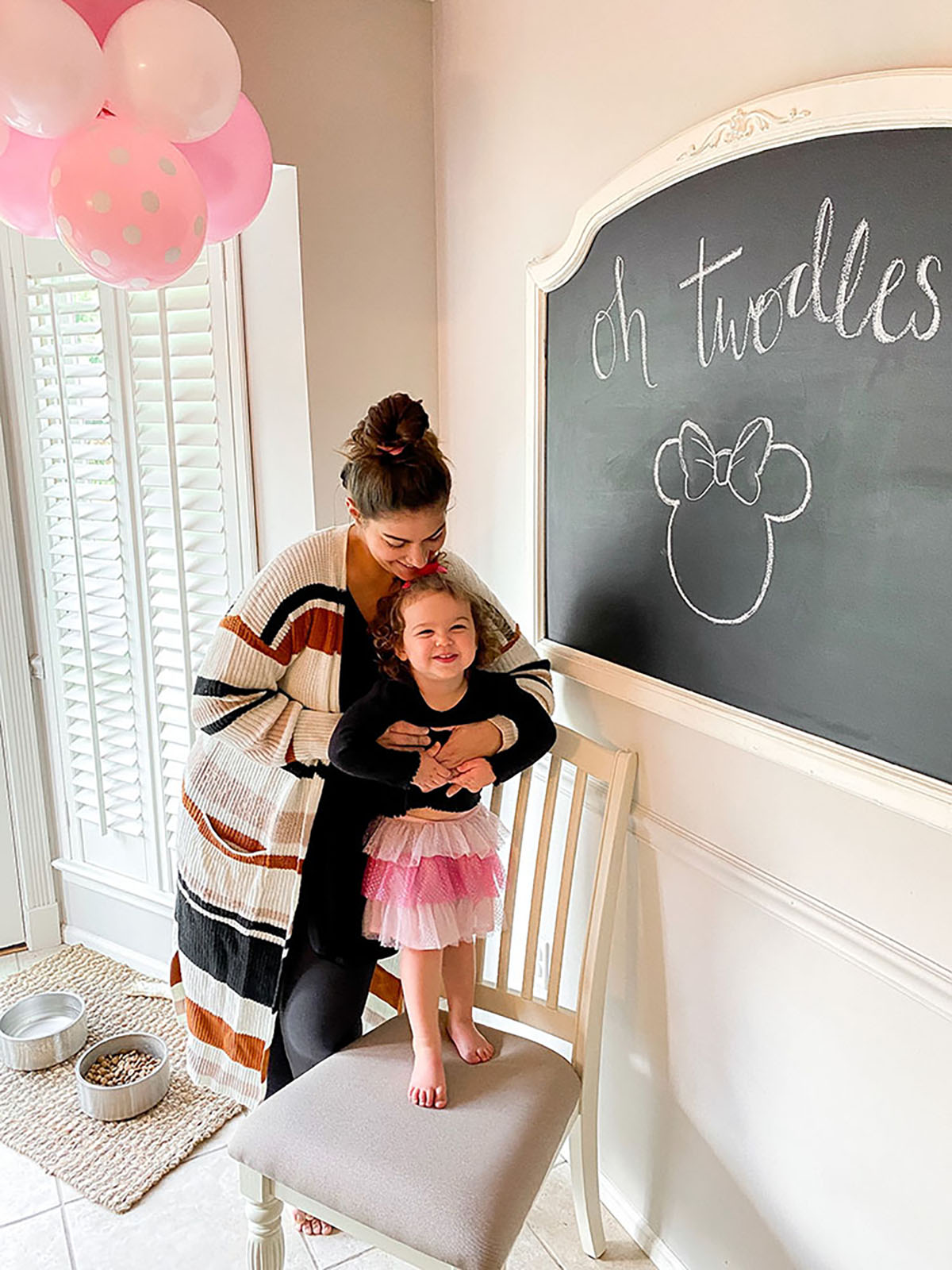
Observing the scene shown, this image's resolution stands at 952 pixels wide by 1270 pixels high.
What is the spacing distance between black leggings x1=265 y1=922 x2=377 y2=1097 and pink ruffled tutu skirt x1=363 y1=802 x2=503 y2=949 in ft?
0.40

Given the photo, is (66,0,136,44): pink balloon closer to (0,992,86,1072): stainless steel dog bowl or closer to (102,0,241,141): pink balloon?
(102,0,241,141): pink balloon

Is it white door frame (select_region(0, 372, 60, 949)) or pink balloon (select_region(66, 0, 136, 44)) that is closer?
pink balloon (select_region(66, 0, 136, 44))

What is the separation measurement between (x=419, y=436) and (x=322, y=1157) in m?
1.12

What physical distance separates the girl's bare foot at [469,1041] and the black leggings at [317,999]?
19 centimetres

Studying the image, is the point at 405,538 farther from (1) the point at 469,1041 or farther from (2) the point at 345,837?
(1) the point at 469,1041

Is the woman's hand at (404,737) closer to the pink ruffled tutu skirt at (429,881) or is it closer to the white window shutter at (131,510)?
the pink ruffled tutu skirt at (429,881)

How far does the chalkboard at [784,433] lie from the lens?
114 cm

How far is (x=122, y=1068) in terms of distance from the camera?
2320mm

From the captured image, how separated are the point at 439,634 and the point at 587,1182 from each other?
1052mm

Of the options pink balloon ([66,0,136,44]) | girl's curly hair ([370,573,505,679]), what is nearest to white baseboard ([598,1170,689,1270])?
girl's curly hair ([370,573,505,679])

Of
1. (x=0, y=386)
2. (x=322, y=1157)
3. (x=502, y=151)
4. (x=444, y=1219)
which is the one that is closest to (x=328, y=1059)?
(x=322, y=1157)

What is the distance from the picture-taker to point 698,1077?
1675 mm

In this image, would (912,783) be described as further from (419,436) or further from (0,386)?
(0,386)

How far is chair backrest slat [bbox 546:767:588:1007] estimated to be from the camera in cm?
176
